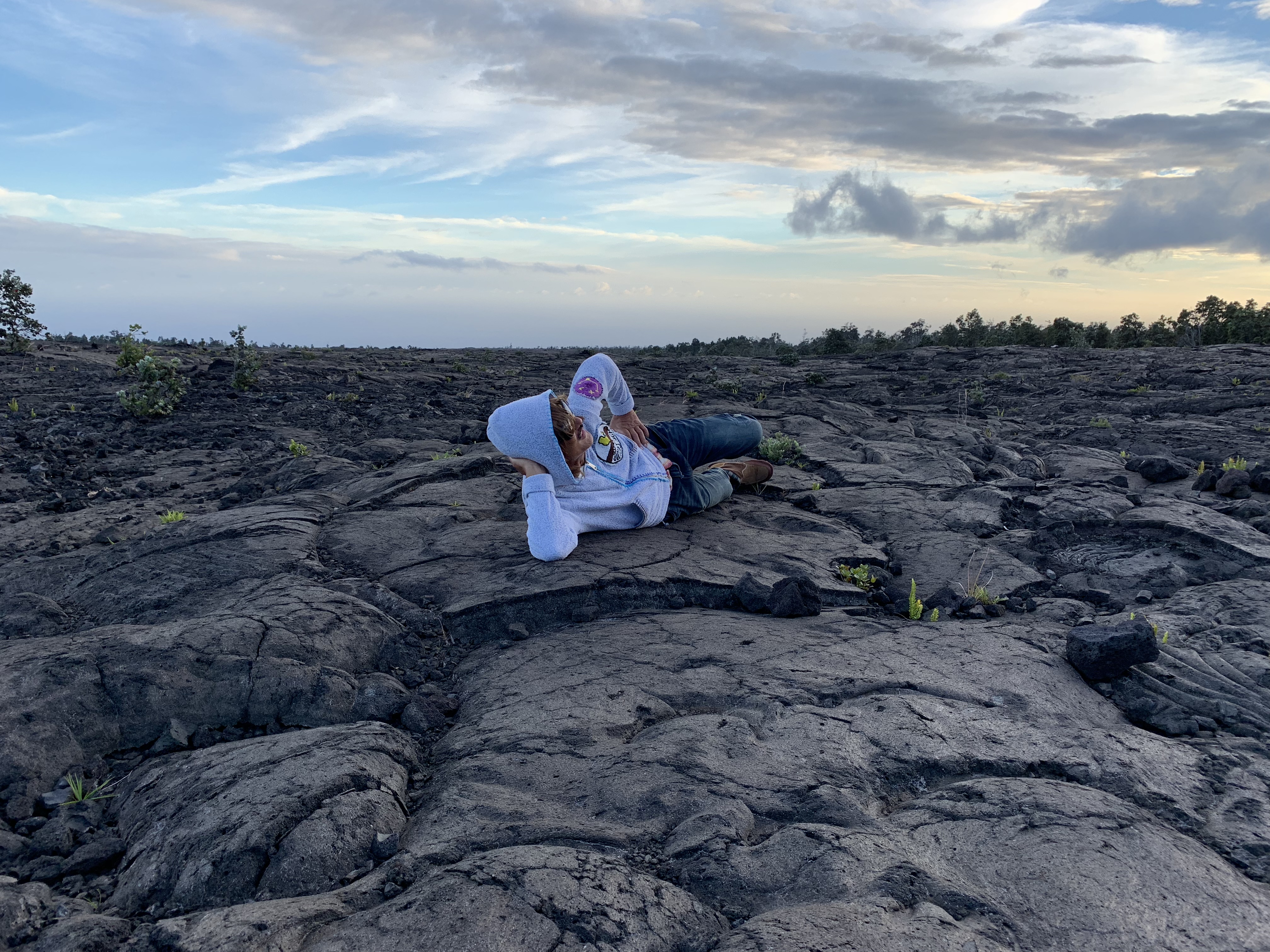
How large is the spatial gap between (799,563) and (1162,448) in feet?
19.0

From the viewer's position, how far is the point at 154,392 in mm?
9992

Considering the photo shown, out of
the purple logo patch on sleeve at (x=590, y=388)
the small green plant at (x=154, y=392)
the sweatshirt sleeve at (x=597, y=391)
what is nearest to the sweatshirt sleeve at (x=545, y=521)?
the sweatshirt sleeve at (x=597, y=391)

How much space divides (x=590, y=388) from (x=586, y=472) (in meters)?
0.62

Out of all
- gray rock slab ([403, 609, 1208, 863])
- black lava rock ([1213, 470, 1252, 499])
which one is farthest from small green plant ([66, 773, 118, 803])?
black lava rock ([1213, 470, 1252, 499])

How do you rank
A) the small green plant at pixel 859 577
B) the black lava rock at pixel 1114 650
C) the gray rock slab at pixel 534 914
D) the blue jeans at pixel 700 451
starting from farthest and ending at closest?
the blue jeans at pixel 700 451, the small green plant at pixel 859 577, the black lava rock at pixel 1114 650, the gray rock slab at pixel 534 914

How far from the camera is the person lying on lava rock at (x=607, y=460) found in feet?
14.7

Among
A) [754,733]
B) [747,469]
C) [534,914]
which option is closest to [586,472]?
[747,469]

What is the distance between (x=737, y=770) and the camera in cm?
266

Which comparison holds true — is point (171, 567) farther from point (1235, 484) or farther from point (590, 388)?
point (1235, 484)

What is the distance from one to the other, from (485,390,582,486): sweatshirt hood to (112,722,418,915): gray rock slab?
1911mm

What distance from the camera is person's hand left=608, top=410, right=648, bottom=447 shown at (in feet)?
17.1

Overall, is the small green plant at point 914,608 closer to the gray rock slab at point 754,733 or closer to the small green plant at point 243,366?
the gray rock slab at point 754,733

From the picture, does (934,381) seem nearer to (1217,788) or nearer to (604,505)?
(604,505)

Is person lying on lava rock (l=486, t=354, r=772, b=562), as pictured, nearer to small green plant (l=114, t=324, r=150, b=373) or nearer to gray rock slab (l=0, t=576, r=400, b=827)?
gray rock slab (l=0, t=576, r=400, b=827)
